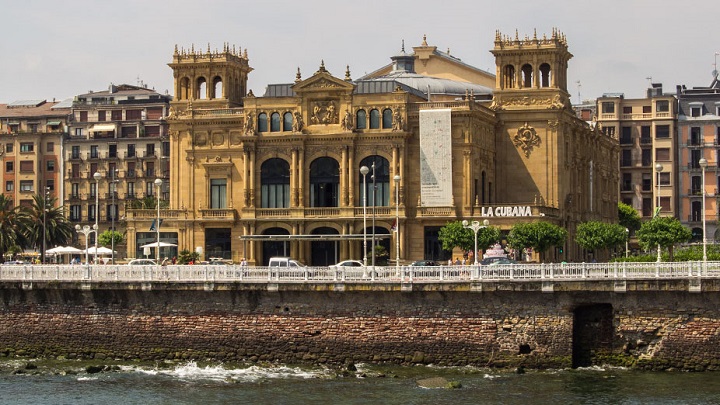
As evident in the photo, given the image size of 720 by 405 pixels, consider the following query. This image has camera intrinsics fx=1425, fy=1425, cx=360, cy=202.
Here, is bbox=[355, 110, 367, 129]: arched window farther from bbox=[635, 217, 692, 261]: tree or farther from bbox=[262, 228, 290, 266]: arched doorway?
bbox=[635, 217, 692, 261]: tree

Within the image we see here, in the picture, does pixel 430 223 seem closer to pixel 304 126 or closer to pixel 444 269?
pixel 304 126

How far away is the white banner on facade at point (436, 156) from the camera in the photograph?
106 meters

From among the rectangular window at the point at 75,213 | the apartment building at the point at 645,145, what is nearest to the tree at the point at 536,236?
the apartment building at the point at 645,145

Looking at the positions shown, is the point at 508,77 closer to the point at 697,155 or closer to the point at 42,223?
the point at 42,223

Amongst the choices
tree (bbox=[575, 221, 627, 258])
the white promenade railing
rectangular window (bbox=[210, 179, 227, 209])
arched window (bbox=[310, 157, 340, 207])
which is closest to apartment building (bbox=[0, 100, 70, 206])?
rectangular window (bbox=[210, 179, 227, 209])

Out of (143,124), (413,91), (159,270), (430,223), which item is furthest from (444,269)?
(143,124)

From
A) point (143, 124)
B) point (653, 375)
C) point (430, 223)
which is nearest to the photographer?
point (653, 375)

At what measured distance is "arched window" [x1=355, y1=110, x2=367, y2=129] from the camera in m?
Result: 108

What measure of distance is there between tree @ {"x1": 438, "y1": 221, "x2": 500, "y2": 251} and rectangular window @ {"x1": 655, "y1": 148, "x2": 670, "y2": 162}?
62406mm

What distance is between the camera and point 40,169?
155m

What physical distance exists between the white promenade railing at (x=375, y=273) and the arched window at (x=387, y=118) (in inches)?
1562

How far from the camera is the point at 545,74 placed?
11288 centimetres

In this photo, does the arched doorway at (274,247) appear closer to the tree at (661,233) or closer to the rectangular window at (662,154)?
the tree at (661,233)

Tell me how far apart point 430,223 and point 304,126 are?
12.1 meters
